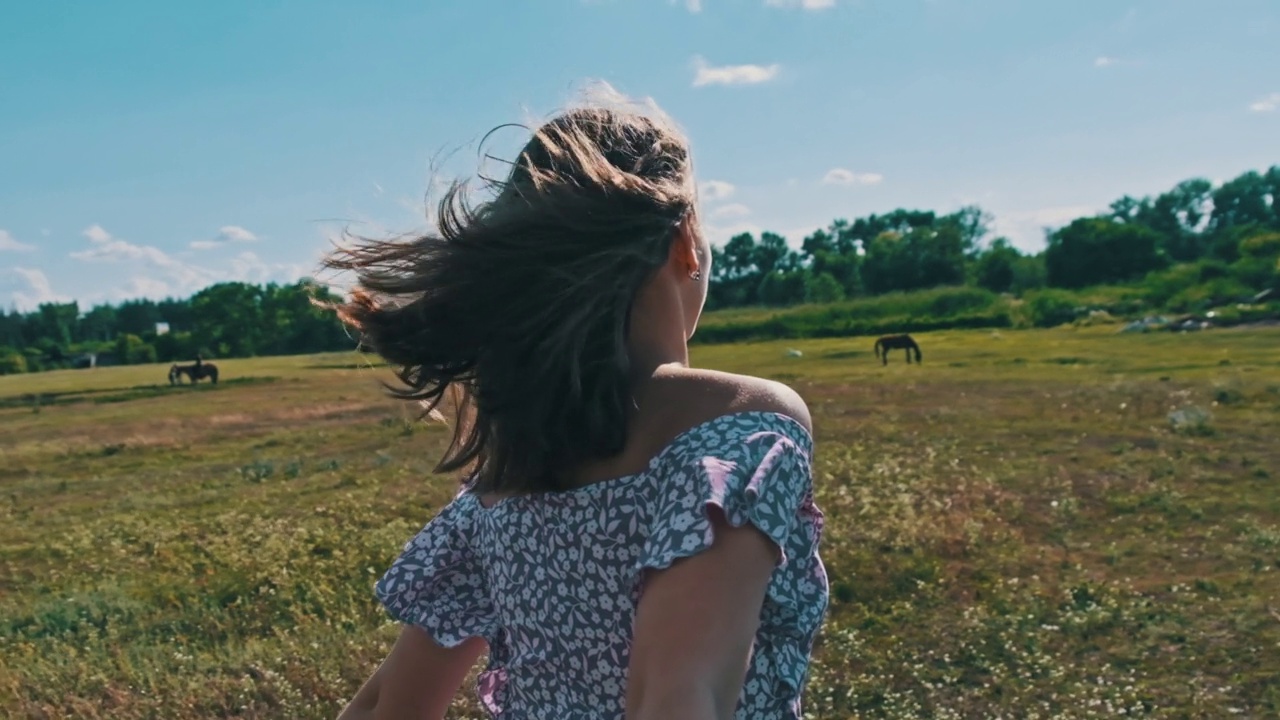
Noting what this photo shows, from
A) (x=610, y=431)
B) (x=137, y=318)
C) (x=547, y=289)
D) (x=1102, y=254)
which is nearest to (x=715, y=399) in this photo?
(x=610, y=431)

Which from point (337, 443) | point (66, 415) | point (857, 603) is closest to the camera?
Result: point (857, 603)

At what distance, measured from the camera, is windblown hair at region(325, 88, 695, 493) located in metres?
1.19

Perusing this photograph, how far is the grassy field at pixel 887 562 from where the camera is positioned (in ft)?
17.4

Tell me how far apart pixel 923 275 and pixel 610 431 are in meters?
76.4

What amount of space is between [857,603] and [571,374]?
5949 millimetres

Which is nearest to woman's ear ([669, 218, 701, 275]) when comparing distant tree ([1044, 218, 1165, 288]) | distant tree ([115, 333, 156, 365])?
distant tree ([1044, 218, 1165, 288])

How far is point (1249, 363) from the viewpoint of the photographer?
904 inches

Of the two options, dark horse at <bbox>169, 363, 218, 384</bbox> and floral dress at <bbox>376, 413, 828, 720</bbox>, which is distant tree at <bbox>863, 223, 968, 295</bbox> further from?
floral dress at <bbox>376, 413, 828, 720</bbox>

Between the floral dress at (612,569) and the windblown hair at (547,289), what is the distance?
0.07 meters

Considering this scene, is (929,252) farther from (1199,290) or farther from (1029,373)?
(1029,373)

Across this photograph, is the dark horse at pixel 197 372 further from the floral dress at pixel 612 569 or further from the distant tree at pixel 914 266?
the distant tree at pixel 914 266

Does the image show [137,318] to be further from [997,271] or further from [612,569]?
Answer: [612,569]

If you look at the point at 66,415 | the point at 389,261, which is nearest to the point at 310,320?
the point at 66,415

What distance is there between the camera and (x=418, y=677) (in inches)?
60.9
